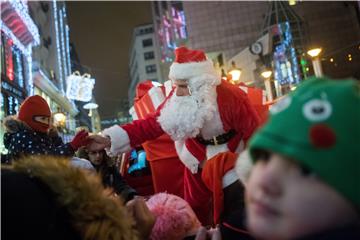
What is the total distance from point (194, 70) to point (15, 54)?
1345cm

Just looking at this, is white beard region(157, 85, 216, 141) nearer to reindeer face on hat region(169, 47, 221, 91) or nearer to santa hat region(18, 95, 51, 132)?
reindeer face on hat region(169, 47, 221, 91)

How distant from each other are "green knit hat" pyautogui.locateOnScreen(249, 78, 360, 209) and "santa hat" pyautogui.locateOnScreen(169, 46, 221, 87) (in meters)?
1.95

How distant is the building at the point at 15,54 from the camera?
12.4 meters

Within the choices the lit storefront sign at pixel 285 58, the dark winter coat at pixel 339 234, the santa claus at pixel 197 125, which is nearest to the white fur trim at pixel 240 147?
the santa claus at pixel 197 125

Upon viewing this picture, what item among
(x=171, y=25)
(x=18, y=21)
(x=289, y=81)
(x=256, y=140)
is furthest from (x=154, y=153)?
(x=171, y=25)

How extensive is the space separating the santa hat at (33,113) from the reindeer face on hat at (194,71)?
1138mm

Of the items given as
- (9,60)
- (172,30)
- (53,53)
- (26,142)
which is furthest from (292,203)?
(172,30)

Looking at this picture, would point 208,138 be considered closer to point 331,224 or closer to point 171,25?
point 331,224

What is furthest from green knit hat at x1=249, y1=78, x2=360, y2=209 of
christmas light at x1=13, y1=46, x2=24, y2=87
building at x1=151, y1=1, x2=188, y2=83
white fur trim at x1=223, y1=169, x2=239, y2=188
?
building at x1=151, y1=1, x2=188, y2=83

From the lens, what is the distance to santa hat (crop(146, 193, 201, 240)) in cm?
183

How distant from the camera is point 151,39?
72125mm

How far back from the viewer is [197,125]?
2.65m

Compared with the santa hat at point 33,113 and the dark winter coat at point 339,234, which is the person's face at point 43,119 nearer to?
the santa hat at point 33,113

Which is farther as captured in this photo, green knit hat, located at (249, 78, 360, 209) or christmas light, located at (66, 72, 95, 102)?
christmas light, located at (66, 72, 95, 102)
